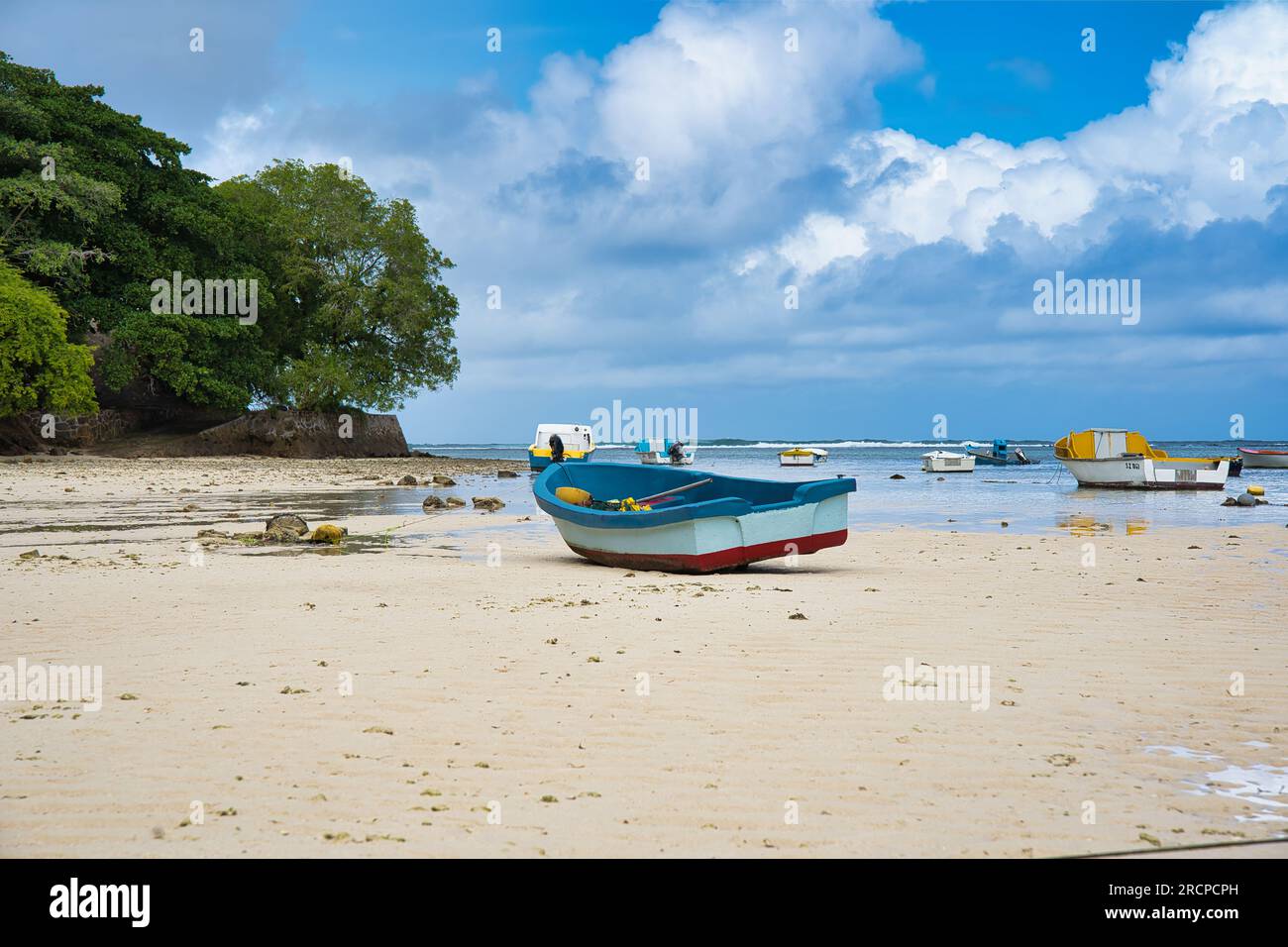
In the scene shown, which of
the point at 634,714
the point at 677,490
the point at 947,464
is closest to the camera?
Answer: the point at 634,714

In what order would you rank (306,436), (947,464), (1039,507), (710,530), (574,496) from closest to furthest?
(710,530) → (574,496) → (1039,507) → (306,436) → (947,464)

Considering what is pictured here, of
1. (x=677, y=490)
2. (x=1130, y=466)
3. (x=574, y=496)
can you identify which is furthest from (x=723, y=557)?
(x=1130, y=466)

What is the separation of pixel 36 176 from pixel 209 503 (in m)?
19.8

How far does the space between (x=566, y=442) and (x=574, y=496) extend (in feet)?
115

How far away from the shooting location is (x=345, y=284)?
157ft

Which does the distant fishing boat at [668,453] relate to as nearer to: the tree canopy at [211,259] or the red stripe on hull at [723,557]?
the tree canopy at [211,259]

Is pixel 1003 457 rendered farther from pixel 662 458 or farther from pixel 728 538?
pixel 728 538

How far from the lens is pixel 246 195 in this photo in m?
48.4

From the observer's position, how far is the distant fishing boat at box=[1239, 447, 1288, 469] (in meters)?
58.5

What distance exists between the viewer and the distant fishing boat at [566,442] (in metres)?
47.7

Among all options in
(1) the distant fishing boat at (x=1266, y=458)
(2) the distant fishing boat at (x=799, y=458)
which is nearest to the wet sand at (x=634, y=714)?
(1) the distant fishing boat at (x=1266, y=458)

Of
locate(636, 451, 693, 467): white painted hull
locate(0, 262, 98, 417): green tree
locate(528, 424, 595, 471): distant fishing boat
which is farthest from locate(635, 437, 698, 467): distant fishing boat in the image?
locate(0, 262, 98, 417): green tree
